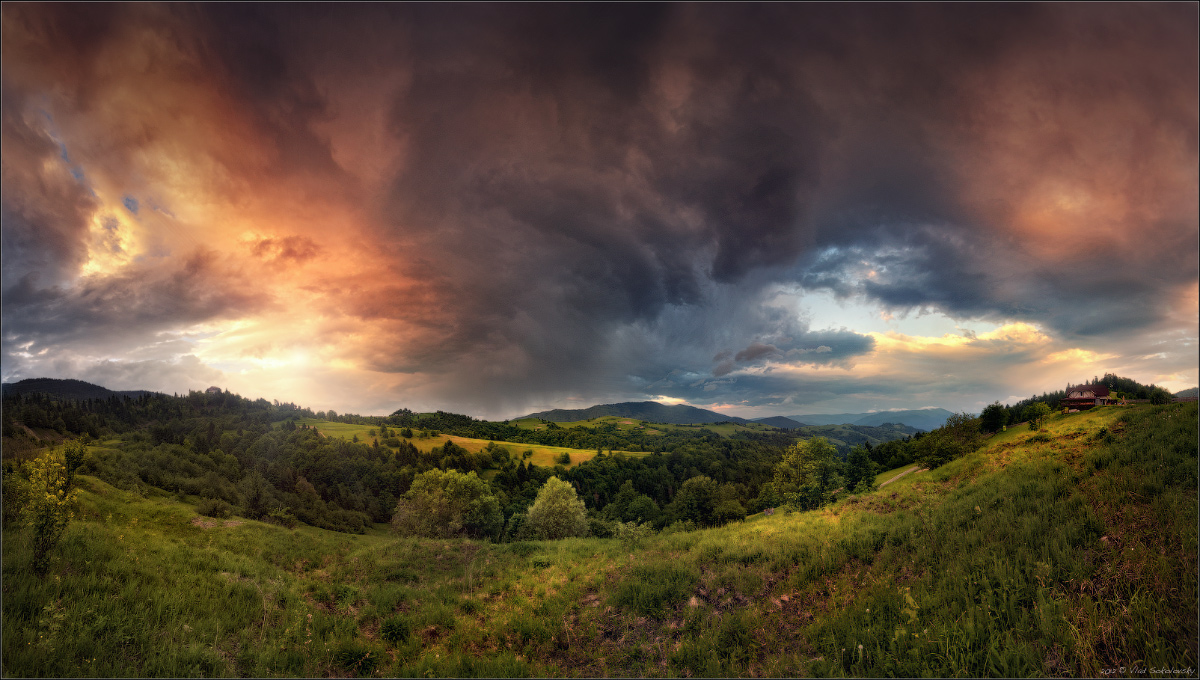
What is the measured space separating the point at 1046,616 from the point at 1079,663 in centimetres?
62

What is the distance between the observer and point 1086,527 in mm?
7191

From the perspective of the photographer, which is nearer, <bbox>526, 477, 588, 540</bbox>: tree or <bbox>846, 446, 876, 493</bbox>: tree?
<bbox>526, 477, 588, 540</bbox>: tree

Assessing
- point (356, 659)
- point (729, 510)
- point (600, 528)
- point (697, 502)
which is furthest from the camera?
point (697, 502)

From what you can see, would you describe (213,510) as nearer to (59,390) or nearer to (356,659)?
(356,659)

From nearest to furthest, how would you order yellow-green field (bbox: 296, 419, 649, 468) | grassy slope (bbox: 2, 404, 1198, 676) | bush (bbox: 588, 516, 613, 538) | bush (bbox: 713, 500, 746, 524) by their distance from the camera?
grassy slope (bbox: 2, 404, 1198, 676), bush (bbox: 588, 516, 613, 538), bush (bbox: 713, 500, 746, 524), yellow-green field (bbox: 296, 419, 649, 468)

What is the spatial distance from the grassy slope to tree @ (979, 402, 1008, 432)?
127 feet

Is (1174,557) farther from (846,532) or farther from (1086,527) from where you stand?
(846,532)

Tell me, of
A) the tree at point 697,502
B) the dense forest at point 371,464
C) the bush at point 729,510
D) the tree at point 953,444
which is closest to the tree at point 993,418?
the dense forest at point 371,464

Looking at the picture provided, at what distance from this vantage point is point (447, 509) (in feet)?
146

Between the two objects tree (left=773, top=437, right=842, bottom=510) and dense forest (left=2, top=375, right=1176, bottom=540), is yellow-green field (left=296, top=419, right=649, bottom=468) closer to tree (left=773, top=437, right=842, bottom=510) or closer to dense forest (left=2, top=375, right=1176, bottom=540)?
dense forest (left=2, top=375, right=1176, bottom=540)

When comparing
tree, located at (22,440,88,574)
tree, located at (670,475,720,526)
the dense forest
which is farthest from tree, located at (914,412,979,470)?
tree, located at (670,475,720,526)

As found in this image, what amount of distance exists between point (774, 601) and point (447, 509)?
4591cm

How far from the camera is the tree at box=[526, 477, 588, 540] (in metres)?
39.3

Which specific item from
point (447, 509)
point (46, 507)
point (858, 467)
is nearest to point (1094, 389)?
point (858, 467)
